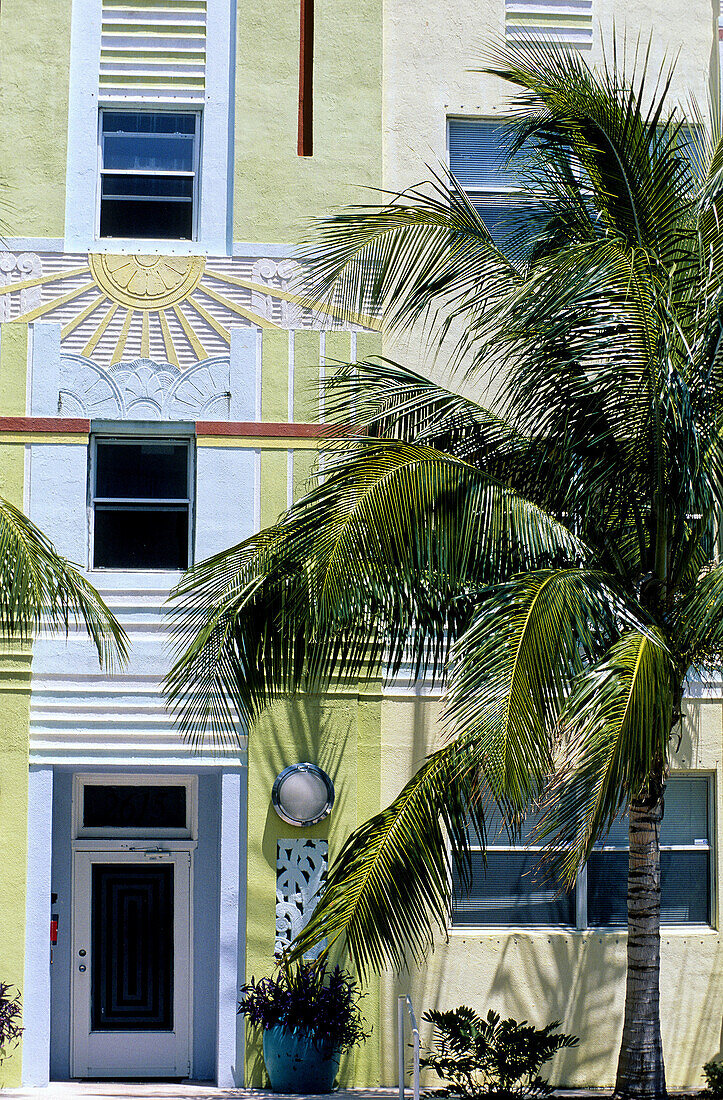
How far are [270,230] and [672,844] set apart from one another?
7367 millimetres

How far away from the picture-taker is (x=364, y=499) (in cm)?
923

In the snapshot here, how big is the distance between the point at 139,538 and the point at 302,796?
2.99m

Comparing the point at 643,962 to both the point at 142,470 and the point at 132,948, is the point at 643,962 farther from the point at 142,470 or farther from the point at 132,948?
the point at 142,470

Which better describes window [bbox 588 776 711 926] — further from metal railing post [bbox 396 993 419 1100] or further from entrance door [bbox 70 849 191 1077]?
entrance door [bbox 70 849 191 1077]

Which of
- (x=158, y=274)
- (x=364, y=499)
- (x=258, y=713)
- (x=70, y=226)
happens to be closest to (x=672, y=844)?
(x=258, y=713)

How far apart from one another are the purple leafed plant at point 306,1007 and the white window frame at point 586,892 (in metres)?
1.46

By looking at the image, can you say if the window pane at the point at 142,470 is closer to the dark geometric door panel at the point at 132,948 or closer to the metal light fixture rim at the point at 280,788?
the metal light fixture rim at the point at 280,788

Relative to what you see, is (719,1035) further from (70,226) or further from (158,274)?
(70,226)

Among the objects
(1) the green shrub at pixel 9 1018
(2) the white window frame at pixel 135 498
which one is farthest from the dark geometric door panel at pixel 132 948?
(2) the white window frame at pixel 135 498

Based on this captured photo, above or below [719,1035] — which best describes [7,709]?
above

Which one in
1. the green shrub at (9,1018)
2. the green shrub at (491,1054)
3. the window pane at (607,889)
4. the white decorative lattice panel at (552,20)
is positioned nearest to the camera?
the green shrub at (491,1054)

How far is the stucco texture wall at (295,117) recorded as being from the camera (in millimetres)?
13938

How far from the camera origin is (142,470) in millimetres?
13805

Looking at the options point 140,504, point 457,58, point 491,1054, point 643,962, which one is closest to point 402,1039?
point 491,1054
